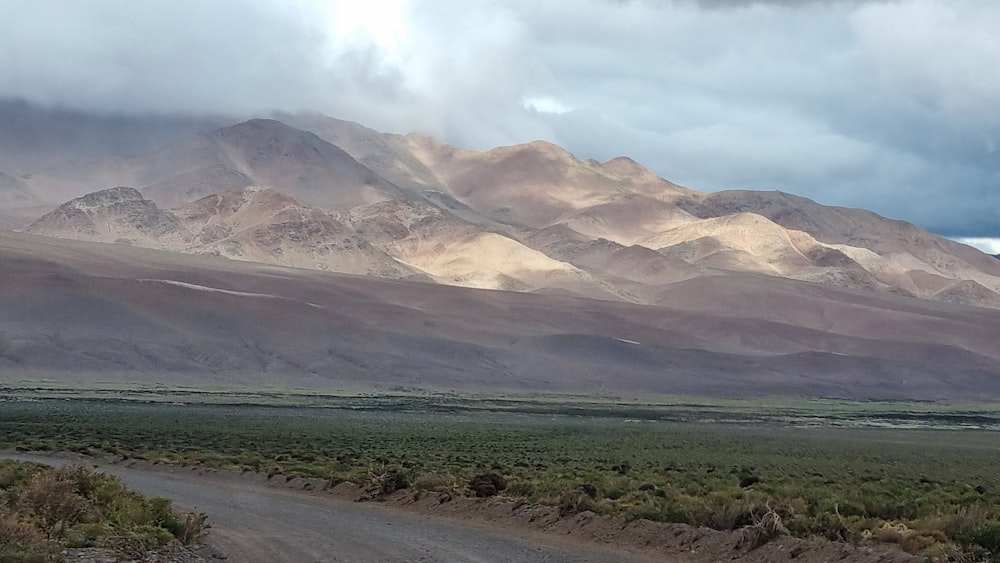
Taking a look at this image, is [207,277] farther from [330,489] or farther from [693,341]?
[330,489]

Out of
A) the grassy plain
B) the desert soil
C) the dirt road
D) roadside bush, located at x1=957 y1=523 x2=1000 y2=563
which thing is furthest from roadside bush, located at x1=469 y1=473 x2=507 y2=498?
roadside bush, located at x1=957 y1=523 x2=1000 y2=563

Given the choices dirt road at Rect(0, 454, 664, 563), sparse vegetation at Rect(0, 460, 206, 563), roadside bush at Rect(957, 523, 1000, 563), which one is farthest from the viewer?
dirt road at Rect(0, 454, 664, 563)

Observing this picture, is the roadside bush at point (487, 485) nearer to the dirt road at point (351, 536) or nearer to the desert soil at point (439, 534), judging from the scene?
the desert soil at point (439, 534)

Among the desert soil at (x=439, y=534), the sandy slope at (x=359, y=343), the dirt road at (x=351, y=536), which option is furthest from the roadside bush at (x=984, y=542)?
the sandy slope at (x=359, y=343)

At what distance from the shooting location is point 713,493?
81.9 feet

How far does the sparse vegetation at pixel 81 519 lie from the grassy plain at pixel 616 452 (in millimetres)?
8068

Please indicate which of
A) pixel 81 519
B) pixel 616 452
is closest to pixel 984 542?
pixel 81 519

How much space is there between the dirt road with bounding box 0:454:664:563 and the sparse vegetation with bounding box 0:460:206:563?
932 millimetres

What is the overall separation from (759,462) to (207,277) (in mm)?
152541

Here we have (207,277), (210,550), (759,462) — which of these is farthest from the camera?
(207,277)

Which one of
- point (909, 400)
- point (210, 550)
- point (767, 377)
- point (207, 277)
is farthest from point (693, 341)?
point (210, 550)

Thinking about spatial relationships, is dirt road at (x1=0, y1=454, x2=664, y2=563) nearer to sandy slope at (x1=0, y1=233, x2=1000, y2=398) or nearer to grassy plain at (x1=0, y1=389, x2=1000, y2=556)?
grassy plain at (x1=0, y1=389, x2=1000, y2=556)

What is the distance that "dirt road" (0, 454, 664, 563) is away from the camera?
18.6 meters

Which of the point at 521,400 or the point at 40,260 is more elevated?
the point at 40,260
